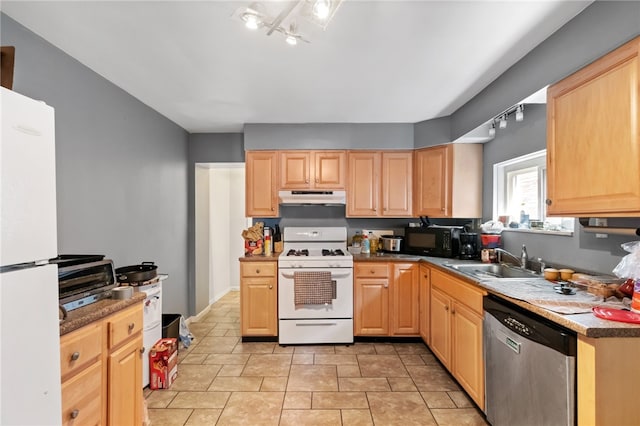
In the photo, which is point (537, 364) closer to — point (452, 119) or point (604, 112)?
point (604, 112)

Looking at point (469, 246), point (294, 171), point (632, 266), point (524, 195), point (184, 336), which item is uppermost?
point (294, 171)

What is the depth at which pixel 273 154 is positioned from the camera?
3523mm

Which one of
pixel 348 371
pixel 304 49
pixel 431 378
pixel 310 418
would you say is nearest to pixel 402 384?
pixel 431 378

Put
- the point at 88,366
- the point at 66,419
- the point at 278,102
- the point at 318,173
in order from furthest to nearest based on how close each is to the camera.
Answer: the point at 318,173, the point at 278,102, the point at 88,366, the point at 66,419

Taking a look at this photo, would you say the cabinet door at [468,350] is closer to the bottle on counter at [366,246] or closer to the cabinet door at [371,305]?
the cabinet door at [371,305]

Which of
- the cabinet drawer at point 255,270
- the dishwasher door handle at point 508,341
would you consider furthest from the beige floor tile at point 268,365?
the dishwasher door handle at point 508,341

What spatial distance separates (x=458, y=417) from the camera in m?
2.01

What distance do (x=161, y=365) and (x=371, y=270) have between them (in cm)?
212

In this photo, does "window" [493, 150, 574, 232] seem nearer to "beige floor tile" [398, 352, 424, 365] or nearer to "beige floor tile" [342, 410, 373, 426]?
"beige floor tile" [398, 352, 424, 365]

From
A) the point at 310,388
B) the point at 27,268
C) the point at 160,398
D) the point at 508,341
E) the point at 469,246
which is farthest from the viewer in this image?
the point at 469,246

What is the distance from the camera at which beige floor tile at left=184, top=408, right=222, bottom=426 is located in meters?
1.96

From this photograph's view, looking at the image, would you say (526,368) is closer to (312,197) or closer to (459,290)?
(459,290)

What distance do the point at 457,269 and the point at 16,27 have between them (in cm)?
334

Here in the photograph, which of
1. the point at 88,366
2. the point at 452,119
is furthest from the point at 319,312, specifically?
A: the point at 452,119
